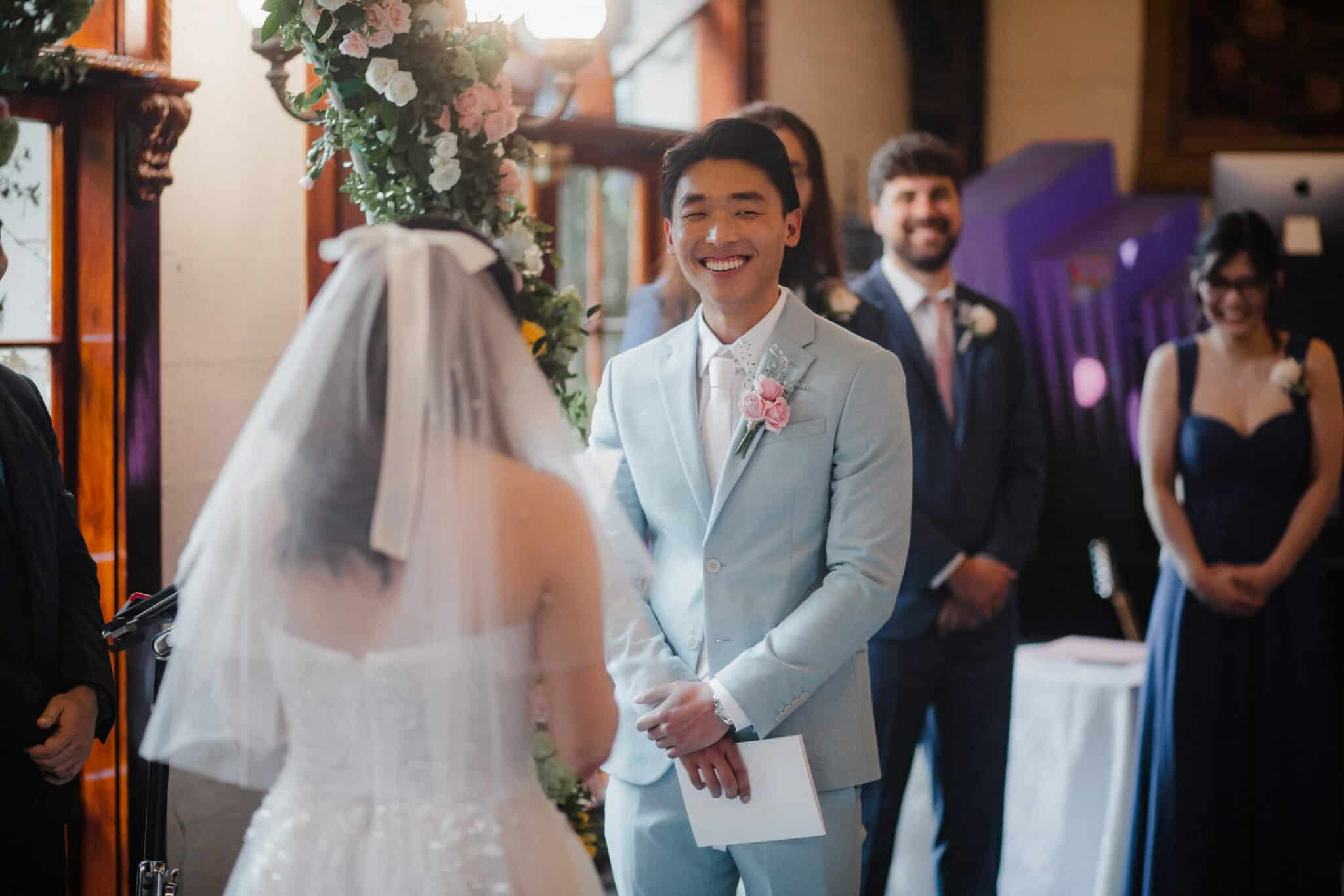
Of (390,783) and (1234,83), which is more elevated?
(1234,83)

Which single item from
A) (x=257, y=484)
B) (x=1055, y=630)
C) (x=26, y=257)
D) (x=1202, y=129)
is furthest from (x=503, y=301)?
(x=1202, y=129)

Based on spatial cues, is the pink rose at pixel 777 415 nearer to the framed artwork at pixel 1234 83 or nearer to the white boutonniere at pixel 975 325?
the white boutonniere at pixel 975 325

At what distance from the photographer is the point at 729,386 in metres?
2.05

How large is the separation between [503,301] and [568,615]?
400mm

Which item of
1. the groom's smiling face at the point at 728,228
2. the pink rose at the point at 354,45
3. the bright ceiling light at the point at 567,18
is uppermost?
the bright ceiling light at the point at 567,18

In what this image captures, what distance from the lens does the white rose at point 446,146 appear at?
7.95 feet

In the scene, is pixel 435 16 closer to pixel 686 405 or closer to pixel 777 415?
pixel 686 405

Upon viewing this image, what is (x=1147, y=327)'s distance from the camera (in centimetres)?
596

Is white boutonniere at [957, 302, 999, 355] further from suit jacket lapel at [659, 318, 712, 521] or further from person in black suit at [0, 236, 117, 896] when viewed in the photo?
person in black suit at [0, 236, 117, 896]

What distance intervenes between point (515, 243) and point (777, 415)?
84 cm

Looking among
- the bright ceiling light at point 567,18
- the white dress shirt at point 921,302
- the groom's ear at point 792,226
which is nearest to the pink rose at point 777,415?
the groom's ear at point 792,226

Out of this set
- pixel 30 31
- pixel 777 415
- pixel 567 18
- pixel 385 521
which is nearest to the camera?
pixel 385 521

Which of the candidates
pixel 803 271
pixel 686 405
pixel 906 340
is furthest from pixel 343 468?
pixel 906 340

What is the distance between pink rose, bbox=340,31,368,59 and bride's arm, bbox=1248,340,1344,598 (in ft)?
7.56
